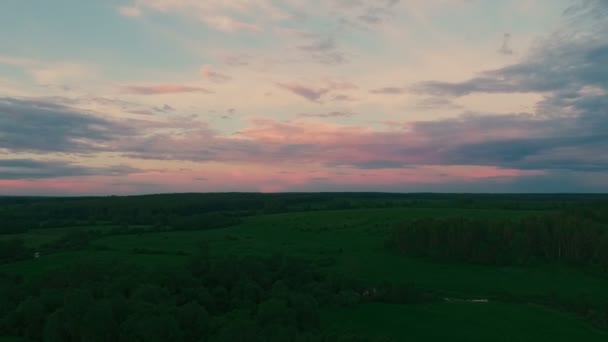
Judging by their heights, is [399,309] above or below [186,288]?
below

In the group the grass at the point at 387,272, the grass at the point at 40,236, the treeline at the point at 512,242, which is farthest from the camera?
the grass at the point at 40,236

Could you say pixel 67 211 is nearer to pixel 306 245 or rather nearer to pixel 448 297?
pixel 306 245

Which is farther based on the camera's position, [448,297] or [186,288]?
[448,297]

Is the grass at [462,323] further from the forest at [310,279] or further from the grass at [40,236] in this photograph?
the grass at [40,236]

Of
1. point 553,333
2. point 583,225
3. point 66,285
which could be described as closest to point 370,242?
point 583,225

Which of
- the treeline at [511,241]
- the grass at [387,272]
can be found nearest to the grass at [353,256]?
the grass at [387,272]

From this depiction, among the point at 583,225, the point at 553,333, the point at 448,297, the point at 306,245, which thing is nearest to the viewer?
the point at 553,333

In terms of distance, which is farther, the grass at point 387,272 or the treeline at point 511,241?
the treeline at point 511,241

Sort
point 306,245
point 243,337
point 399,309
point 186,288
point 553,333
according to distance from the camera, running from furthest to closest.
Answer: point 306,245 → point 399,309 → point 553,333 → point 186,288 → point 243,337
